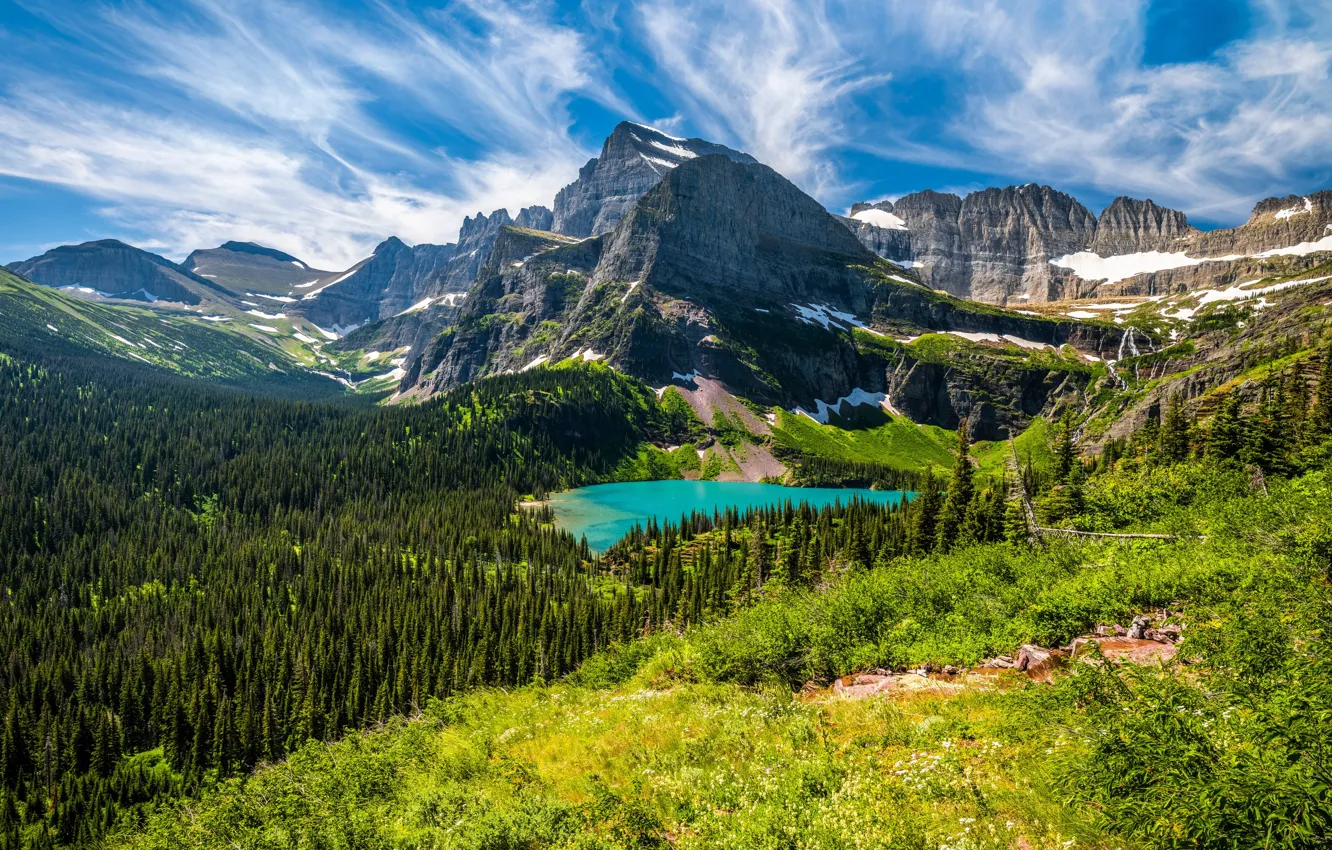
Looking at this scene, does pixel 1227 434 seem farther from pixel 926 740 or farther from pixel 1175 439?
pixel 926 740

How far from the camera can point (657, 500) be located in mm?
165125

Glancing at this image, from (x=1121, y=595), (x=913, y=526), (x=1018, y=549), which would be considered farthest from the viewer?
(x=913, y=526)

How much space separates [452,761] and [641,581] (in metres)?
75.2

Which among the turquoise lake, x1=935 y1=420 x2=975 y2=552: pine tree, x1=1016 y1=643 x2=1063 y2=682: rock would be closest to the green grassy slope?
x1=1016 y1=643 x2=1063 y2=682: rock

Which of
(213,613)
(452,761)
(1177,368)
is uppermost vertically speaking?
(1177,368)

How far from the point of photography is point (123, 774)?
2427 inches

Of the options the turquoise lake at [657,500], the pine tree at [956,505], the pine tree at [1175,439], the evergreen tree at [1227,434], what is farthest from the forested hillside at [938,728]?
the turquoise lake at [657,500]

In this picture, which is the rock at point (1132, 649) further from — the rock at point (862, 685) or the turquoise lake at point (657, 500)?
the turquoise lake at point (657, 500)

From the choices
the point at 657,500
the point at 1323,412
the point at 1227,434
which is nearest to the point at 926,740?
the point at 1227,434

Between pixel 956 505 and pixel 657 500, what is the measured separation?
10852cm

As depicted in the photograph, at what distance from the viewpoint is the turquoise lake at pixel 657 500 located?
445 ft

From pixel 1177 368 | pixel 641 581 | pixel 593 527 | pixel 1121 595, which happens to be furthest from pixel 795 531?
pixel 1177 368

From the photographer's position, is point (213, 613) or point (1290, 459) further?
point (213, 613)

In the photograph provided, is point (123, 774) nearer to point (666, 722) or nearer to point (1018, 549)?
point (666, 722)
